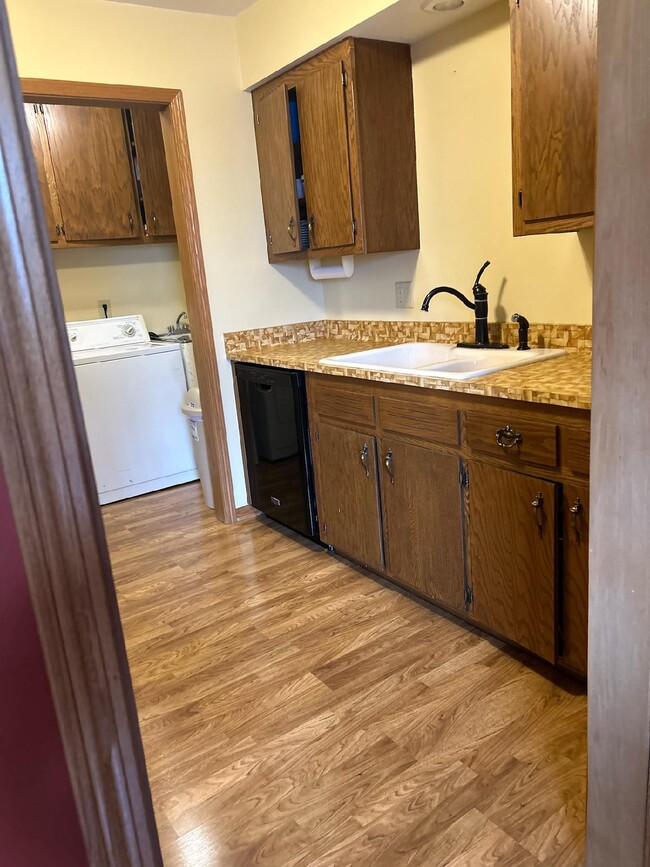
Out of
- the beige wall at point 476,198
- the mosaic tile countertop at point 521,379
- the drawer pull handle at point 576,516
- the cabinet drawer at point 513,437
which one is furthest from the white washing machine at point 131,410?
the drawer pull handle at point 576,516

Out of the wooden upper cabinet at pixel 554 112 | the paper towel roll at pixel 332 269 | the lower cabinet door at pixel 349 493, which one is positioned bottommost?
the lower cabinet door at pixel 349 493

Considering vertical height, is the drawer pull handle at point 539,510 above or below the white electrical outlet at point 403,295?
below

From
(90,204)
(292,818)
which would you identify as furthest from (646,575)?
(90,204)

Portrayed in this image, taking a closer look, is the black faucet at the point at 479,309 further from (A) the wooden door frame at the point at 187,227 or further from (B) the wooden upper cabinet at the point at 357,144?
(A) the wooden door frame at the point at 187,227

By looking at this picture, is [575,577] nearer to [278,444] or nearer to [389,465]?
[389,465]

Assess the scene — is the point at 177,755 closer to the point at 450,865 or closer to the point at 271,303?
the point at 450,865

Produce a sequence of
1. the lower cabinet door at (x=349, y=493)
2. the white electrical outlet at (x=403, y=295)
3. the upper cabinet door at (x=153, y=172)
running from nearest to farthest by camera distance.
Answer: the lower cabinet door at (x=349, y=493), the white electrical outlet at (x=403, y=295), the upper cabinet door at (x=153, y=172)

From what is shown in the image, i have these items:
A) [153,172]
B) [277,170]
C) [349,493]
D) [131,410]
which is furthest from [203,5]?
[349,493]

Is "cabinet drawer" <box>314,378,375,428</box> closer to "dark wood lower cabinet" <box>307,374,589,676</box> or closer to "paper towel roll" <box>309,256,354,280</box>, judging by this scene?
"dark wood lower cabinet" <box>307,374,589,676</box>

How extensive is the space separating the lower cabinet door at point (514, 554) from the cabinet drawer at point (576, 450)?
3.6 inches

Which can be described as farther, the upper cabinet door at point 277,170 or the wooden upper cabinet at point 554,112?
the upper cabinet door at point 277,170

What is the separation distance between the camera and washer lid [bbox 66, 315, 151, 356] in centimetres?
412

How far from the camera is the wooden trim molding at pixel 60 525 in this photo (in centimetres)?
58

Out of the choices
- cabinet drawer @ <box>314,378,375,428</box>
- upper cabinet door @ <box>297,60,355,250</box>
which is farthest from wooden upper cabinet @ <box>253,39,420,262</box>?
cabinet drawer @ <box>314,378,375,428</box>
